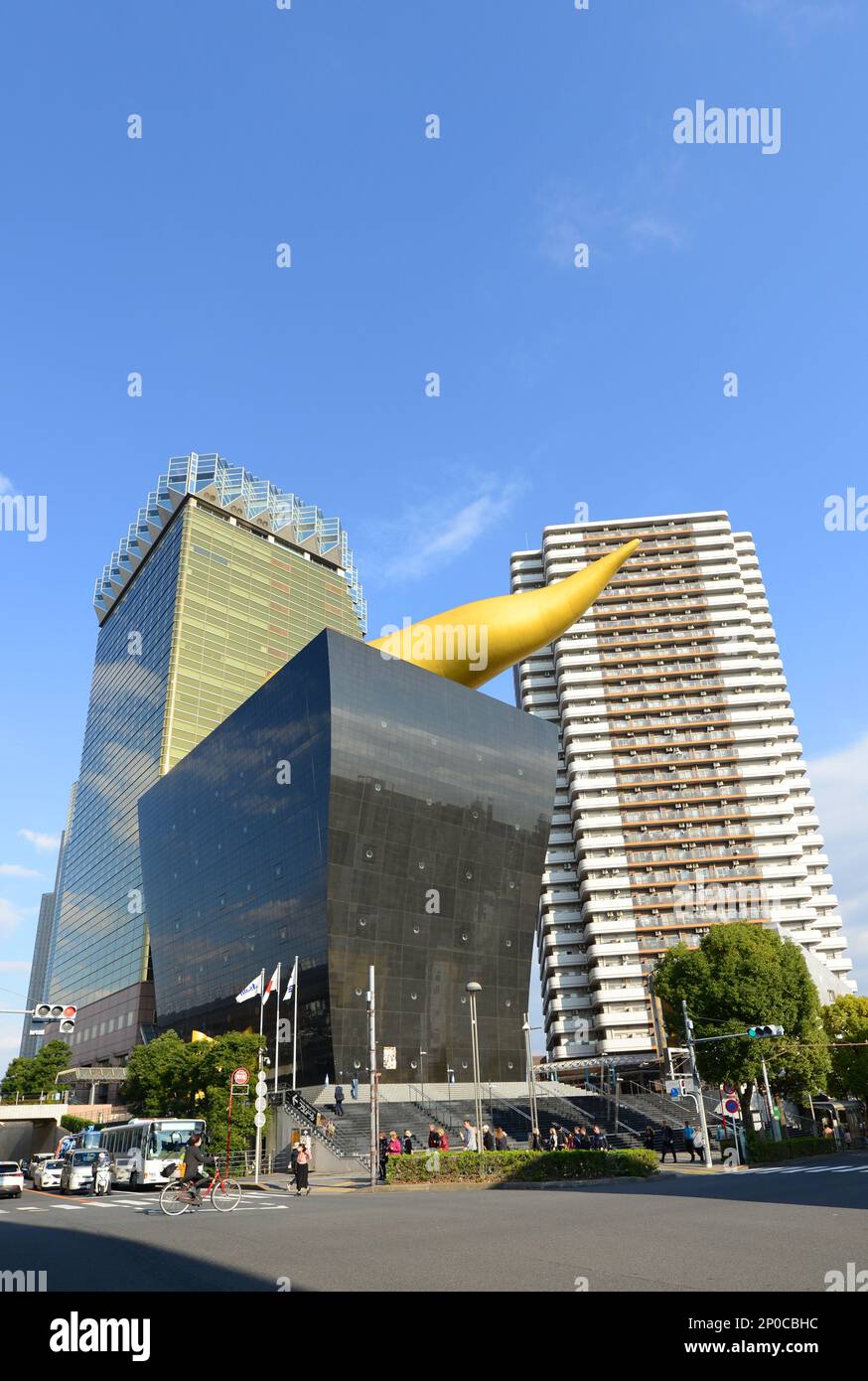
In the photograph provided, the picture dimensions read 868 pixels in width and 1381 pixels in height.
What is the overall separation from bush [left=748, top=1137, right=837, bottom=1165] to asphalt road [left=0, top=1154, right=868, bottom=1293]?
14.3 m

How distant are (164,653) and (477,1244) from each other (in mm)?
99522

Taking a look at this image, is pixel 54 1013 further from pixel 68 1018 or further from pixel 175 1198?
pixel 175 1198

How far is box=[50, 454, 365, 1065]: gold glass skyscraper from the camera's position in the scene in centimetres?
10169

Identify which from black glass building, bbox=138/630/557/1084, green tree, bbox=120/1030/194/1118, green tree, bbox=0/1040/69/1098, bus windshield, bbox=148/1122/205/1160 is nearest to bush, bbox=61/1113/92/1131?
green tree, bbox=0/1040/69/1098

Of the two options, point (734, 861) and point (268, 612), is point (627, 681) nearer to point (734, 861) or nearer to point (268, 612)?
point (734, 861)

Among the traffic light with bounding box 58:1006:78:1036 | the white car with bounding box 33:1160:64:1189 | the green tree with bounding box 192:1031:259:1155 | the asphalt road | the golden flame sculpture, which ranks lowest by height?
the white car with bounding box 33:1160:64:1189

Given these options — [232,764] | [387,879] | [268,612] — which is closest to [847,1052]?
[387,879]

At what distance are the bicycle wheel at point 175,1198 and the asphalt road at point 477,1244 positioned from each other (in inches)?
27.6

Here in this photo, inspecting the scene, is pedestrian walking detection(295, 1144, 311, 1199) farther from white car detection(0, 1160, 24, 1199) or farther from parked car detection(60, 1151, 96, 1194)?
white car detection(0, 1160, 24, 1199)

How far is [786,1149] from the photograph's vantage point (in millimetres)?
36125

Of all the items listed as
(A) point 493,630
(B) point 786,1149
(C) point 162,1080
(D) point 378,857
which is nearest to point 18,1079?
(C) point 162,1080

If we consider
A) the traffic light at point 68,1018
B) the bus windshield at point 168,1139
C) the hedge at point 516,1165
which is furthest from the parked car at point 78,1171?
the hedge at point 516,1165

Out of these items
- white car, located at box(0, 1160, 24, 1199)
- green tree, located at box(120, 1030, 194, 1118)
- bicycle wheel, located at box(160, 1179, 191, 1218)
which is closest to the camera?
bicycle wheel, located at box(160, 1179, 191, 1218)
